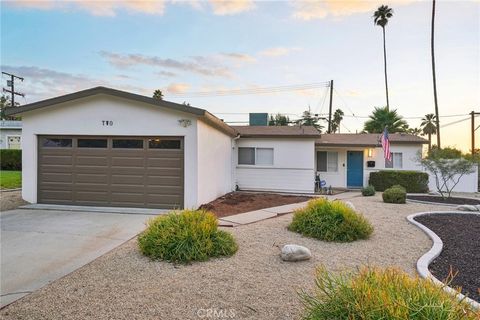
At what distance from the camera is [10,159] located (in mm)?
19672

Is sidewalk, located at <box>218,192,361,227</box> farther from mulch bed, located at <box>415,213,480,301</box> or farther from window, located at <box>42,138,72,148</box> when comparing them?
window, located at <box>42,138,72,148</box>

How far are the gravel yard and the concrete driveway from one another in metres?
0.33

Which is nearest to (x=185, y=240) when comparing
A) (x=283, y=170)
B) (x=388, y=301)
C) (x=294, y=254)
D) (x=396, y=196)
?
(x=294, y=254)

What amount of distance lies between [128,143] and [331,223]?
6721mm

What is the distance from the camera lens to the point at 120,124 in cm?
927

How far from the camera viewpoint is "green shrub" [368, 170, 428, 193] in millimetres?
15258

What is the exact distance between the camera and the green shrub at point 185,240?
464 cm

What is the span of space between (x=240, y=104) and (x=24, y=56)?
20.6 m

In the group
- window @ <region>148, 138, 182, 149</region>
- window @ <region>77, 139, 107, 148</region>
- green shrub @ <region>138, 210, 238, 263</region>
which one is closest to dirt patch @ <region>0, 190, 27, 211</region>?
window @ <region>77, 139, 107, 148</region>

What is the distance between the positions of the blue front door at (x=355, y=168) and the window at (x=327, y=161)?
2.49 feet

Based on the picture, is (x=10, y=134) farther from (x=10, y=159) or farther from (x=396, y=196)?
(x=396, y=196)

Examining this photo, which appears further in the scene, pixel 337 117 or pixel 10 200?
pixel 337 117

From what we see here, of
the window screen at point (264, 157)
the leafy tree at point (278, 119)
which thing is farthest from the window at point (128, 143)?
the leafy tree at point (278, 119)

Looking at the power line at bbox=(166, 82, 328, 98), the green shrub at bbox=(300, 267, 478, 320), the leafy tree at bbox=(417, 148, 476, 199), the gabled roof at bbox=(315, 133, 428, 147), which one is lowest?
the green shrub at bbox=(300, 267, 478, 320)
